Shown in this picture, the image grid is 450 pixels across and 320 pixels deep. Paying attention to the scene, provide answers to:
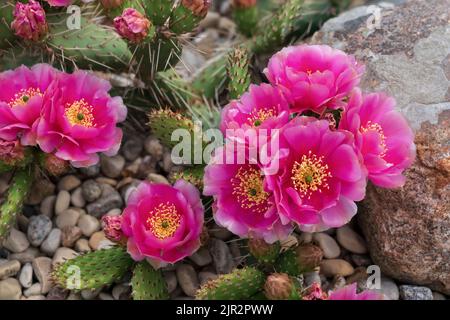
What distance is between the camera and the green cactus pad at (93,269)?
1.64 meters

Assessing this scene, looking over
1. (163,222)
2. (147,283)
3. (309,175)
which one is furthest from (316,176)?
(147,283)

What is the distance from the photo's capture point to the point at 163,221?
165 cm

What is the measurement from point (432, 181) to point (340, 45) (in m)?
0.48

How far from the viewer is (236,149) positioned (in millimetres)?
1480

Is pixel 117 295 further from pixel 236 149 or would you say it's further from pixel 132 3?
pixel 132 3

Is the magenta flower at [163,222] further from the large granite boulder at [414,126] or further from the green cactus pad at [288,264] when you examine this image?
the large granite boulder at [414,126]

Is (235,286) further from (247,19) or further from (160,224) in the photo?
(247,19)

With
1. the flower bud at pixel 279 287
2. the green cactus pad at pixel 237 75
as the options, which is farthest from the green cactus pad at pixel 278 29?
the flower bud at pixel 279 287

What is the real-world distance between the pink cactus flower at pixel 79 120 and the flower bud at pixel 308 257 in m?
0.52

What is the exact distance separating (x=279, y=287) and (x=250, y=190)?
0.70 feet

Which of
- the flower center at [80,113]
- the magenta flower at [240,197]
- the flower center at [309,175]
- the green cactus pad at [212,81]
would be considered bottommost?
the green cactus pad at [212,81]

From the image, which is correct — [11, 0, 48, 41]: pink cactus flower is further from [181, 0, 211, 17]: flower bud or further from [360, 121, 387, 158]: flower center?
[360, 121, 387, 158]: flower center

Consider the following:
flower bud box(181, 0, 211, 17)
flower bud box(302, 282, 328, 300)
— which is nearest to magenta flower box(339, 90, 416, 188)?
flower bud box(302, 282, 328, 300)

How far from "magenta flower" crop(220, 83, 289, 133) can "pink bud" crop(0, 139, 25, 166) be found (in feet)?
1.63
